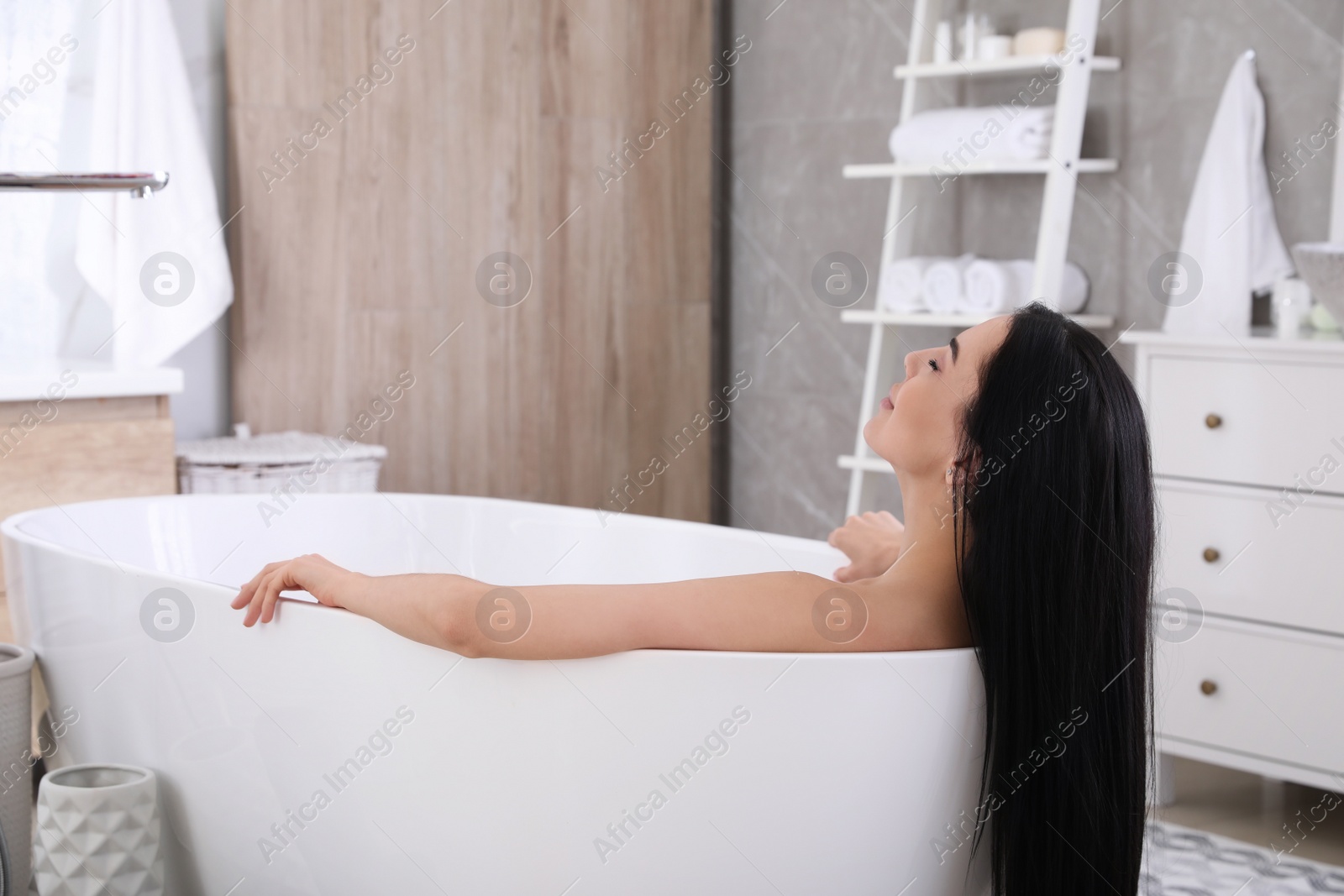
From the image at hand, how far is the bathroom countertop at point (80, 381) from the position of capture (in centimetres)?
224

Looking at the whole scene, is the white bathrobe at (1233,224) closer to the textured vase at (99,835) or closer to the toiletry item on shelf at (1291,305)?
the toiletry item on shelf at (1291,305)

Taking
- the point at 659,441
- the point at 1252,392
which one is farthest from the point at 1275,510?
the point at 659,441

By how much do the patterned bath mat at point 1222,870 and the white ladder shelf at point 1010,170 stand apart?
1001 mm

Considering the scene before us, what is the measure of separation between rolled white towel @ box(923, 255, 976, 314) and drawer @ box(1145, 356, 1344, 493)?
0.61m

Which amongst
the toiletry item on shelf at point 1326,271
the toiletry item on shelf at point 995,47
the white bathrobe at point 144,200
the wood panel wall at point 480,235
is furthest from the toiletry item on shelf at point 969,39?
the white bathrobe at point 144,200

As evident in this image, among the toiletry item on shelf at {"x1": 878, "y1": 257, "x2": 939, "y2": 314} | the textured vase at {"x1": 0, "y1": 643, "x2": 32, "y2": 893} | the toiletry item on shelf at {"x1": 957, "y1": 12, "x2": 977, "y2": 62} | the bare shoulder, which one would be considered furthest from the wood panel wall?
the bare shoulder

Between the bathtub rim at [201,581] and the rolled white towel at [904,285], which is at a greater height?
the rolled white towel at [904,285]

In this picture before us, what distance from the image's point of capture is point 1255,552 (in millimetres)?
2305

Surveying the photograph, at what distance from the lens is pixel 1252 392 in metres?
2.28

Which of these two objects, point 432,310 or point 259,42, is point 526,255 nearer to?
point 432,310

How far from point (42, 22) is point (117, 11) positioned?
0.17m

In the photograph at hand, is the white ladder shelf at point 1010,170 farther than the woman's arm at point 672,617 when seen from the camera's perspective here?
Yes

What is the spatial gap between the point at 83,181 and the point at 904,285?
1.77 m

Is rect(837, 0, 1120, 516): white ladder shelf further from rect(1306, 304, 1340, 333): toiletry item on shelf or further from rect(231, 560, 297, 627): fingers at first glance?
rect(231, 560, 297, 627): fingers
